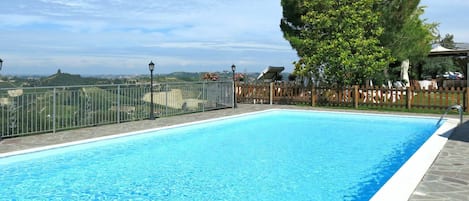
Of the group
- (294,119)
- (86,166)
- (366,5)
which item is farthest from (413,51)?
(86,166)

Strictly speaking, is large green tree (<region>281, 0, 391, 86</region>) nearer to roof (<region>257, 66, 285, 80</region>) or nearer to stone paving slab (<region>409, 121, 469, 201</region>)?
roof (<region>257, 66, 285, 80</region>)

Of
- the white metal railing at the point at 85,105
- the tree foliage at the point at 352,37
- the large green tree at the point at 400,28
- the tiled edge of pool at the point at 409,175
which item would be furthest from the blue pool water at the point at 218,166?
the large green tree at the point at 400,28

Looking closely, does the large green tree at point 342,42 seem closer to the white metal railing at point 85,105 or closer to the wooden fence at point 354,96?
the wooden fence at point 354,96

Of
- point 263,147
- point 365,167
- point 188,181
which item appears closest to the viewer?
point 188,181

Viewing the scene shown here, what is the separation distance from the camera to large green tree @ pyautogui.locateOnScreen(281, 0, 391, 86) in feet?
53.8

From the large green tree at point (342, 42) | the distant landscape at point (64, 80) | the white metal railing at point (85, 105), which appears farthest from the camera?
the large green tree at point (342, 42)

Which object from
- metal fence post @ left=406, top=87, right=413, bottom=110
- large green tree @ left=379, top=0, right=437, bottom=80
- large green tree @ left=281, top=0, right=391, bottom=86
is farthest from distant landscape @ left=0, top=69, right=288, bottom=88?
large green tree @ left=379, top=0, right=437, bottom=80

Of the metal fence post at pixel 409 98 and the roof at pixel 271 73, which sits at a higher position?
the roof at pixel 271 73

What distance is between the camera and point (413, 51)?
2006 cm

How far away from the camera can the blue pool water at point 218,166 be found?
18.4 ft

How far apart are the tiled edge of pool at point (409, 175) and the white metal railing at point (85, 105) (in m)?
7.91

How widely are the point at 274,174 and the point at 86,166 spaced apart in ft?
11.3

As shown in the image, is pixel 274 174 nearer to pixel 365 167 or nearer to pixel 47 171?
pixel 365 167

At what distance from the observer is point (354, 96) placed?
16.7 meters
